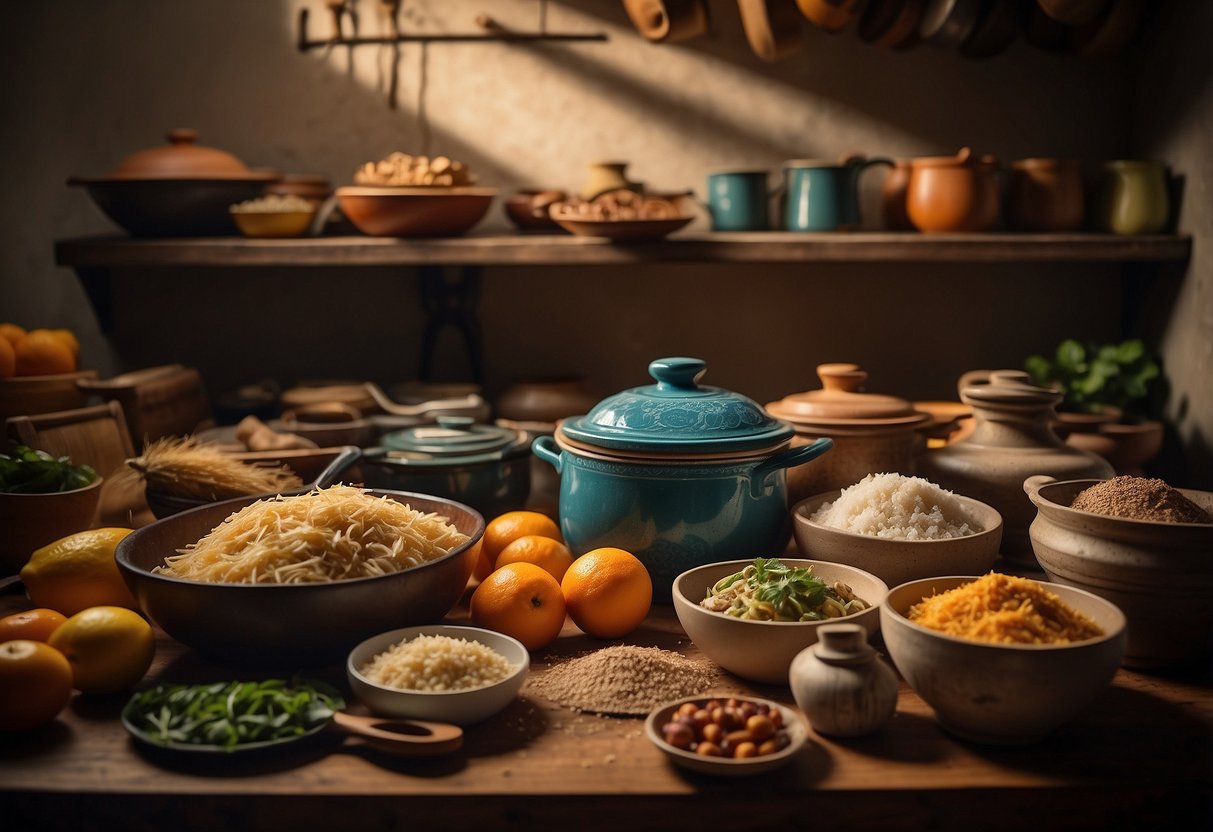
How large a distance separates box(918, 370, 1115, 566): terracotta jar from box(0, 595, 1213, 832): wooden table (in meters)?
0.63

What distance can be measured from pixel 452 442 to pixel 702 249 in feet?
2.58

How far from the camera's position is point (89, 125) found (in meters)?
2.84

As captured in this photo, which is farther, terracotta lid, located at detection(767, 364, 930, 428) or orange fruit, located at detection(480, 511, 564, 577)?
terracotta lid, located at detection(767, 364, 930, 428)

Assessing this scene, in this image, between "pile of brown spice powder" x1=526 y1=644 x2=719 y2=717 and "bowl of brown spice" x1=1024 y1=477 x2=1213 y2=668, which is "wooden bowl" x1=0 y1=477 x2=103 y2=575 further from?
"bowl of brown spice" x1=1024 y1=477 x2=1213 y2=668

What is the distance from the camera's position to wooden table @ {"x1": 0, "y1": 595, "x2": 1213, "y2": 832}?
1174 millimetres

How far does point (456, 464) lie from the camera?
2.00m

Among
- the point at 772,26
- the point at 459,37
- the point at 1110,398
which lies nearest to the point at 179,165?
the point at 459,37

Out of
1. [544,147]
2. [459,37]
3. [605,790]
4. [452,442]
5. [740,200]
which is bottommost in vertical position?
[605,790]

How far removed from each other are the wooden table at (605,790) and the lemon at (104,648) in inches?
5.0

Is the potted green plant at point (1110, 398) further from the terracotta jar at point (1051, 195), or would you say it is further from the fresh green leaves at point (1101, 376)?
the terracotta jar at point (1051, 195)

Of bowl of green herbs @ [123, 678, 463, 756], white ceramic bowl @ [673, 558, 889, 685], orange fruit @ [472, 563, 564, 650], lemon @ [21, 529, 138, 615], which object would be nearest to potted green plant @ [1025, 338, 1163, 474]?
white ceramic bowl @ [673, 558, 889, 685]

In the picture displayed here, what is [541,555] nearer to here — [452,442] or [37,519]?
[452,442]

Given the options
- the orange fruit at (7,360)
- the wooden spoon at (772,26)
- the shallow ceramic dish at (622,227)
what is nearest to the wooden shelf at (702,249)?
the shallow ceramic dish at (622,227)

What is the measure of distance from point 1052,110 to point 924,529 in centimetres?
161
